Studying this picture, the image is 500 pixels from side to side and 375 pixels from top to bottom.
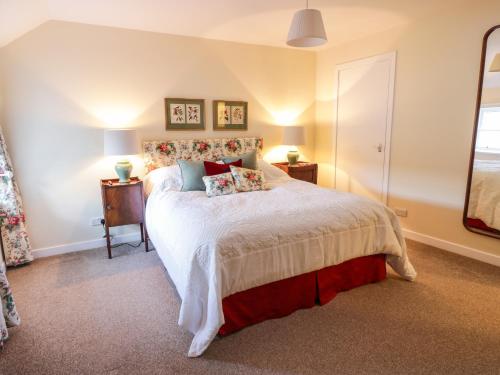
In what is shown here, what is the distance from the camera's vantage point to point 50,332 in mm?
2131

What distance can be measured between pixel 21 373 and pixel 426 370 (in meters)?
2.26

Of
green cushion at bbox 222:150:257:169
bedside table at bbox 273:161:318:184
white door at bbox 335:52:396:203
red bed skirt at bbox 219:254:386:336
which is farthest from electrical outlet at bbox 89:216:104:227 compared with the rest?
white door at bbox 335:52:396:203

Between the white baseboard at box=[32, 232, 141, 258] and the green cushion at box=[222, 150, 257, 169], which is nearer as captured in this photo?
the white baseboard at box=[32, 232, 141, 258]

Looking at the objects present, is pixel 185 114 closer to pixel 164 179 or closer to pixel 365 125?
pixel 164 179

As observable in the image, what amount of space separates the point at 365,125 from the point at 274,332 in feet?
9.96

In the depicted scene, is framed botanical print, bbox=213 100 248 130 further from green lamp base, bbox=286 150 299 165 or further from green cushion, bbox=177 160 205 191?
green cushion, bbox=177 160 205 191

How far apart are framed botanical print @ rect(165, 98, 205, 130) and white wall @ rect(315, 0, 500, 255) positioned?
2222 mm

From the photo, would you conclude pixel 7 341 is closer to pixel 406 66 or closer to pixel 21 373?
pixel 21 373

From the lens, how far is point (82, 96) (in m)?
3.36

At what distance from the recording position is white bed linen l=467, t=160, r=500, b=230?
296cm

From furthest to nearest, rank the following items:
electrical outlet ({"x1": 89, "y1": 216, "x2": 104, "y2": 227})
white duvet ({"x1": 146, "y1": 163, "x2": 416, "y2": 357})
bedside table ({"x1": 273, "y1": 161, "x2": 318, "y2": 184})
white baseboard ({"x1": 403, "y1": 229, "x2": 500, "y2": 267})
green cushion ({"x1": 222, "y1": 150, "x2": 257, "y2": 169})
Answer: bedside table ({"x1": 273, "y1": 161, "x2": 318, "y2": 184}) → green cushion ({"x1": 222, "y1": 150, "x2": 257, "y2": 169}) → electrical outlet ({"x1": 89, "y1": 216, "x2": 104, "y2": 227}) → white baseboard ({"x1": 403, "y1": 229, "x2": 500, "y2": 267}) → white duvet ({"x1": 146, "y1": 163, "x2": 416, "y2": 357})

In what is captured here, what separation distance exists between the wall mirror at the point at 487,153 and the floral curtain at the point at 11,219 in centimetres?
441

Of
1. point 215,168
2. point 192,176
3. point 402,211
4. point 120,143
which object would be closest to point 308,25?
point 215,168

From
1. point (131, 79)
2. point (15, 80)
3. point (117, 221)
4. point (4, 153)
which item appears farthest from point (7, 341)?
point (131, 79)
